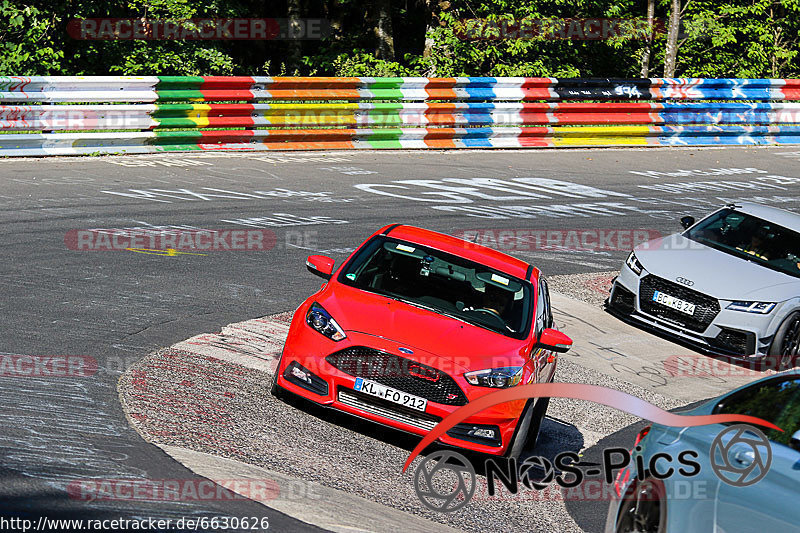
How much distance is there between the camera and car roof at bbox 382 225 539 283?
915cm

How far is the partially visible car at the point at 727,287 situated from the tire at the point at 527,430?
13.9ft

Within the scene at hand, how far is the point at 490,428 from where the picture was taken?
25.5ft

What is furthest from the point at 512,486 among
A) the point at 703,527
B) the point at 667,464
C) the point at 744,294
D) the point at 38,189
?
the point at 38,189

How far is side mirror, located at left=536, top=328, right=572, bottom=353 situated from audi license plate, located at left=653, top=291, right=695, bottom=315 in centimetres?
427

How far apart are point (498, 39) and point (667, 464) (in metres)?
21.7

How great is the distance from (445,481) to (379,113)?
15061mm

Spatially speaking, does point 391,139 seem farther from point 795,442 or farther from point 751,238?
point 795,442
